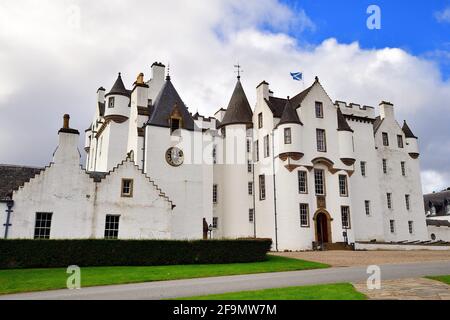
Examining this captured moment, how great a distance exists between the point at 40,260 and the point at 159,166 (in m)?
14.2

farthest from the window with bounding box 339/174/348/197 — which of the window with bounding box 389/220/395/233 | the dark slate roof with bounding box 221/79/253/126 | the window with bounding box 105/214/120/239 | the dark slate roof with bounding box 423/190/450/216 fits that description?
the dark slate roof with bounding box 423/190/450/216

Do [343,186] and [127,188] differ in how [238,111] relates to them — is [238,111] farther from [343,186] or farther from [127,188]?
[127,188]

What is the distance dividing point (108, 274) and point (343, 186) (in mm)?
29059

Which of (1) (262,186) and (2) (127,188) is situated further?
(1) (262,186)

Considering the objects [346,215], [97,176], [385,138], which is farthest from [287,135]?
[97,176]

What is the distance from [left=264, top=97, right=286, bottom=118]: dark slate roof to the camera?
4153 centimetres

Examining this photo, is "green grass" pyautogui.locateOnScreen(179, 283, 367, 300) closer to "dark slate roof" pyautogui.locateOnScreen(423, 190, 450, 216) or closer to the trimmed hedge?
the trimmed hedge

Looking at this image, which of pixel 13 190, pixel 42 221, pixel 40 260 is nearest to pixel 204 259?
pixel 40 260

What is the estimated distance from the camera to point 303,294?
11.6 metres

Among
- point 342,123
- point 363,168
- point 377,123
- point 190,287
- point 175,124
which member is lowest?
point 190,287

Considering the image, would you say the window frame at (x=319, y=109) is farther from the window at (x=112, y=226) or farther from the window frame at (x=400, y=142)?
the window at (x=112, y=226)

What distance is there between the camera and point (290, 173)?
38.5 meters

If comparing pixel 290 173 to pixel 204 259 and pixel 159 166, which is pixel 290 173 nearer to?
pixel 159 166

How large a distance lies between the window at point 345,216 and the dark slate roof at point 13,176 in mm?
28988
